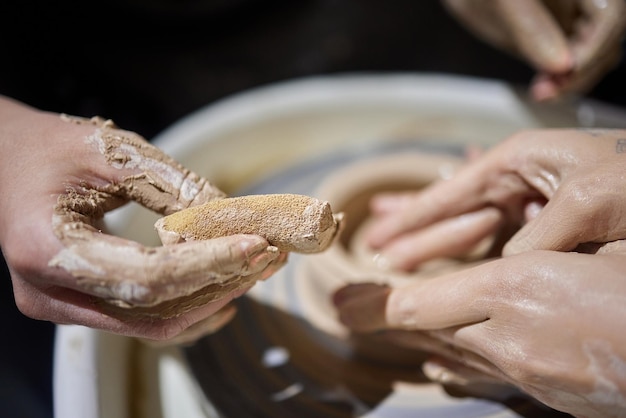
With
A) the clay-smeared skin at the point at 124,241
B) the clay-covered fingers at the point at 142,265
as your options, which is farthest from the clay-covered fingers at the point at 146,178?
the clay-covered fingers at the point at 142,265

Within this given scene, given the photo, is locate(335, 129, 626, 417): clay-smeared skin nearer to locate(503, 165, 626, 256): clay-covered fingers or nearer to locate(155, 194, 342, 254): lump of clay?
locate(503, 165, 626, 256): clay-covered fingers

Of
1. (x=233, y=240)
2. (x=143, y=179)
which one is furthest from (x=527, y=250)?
(x=143, y=179)

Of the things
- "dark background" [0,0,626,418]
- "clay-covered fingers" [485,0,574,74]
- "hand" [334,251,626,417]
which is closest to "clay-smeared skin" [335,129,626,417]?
"hand" [334,251,626,417]

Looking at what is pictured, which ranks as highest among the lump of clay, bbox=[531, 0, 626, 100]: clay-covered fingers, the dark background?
the dark background

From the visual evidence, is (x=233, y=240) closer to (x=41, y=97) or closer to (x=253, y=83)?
(x=41, y=97)

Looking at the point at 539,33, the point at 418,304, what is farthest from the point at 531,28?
the point at 418,304
